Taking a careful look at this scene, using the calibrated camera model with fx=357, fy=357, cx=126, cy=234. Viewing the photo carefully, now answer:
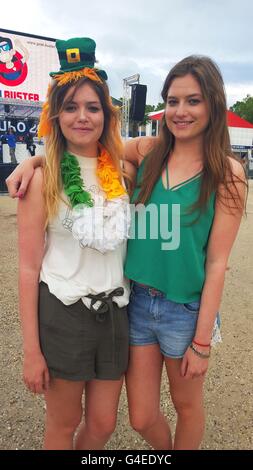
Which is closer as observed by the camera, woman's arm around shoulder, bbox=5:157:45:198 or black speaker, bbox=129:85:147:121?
woman's arm around shoulder, bbox=5:157:45:198

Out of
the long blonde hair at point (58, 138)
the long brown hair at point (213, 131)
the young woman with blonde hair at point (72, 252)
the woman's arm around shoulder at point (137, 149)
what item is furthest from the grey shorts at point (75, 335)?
the woman's arm around shoulder at point (137, 149)

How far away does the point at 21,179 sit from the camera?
55.0 inches

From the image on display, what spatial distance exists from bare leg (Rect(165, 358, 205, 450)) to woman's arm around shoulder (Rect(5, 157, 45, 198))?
3.14 ft

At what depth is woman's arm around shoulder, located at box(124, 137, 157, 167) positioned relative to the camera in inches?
66.8

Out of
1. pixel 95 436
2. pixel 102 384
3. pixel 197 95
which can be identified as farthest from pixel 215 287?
pixel 95 436

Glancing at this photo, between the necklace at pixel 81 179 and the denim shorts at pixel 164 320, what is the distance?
1.37 feet

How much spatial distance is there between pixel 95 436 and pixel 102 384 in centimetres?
29

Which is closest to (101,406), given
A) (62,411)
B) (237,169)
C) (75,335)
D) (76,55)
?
(62,411)

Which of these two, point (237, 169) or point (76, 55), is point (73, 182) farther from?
point (237, 169)

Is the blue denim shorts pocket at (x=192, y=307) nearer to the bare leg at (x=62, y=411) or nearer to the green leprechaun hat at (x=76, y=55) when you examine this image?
the bare leg at (x=62, y=411)

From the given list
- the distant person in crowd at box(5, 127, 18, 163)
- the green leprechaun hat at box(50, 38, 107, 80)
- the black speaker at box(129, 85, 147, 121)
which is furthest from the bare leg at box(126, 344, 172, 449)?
the distant person in crowd at box(5, 127, 18, 163)

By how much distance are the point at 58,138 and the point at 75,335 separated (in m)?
0.81

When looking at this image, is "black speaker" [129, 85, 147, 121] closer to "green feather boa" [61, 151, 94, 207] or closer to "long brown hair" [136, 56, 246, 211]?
"long brown hair" [136, 56, 246, 211]
